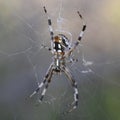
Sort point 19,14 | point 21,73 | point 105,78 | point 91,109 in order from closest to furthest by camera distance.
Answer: point 91,109
point 105,78
point 21,73
point 19,14

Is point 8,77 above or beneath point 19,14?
beneath

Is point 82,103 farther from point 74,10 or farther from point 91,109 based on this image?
point 74,10

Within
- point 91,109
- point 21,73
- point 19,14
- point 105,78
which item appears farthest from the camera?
point 19,14

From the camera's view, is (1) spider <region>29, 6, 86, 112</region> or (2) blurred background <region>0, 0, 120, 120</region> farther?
(2) blurred background <region>0, 0, 120, 120</region>

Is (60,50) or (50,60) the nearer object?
(60,50)

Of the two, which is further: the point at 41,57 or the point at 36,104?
the point at 41,57

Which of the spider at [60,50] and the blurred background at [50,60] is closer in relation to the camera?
the spider at [60,50]

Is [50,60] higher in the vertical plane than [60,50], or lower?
lower

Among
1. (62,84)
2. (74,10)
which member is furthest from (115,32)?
(62,84)
